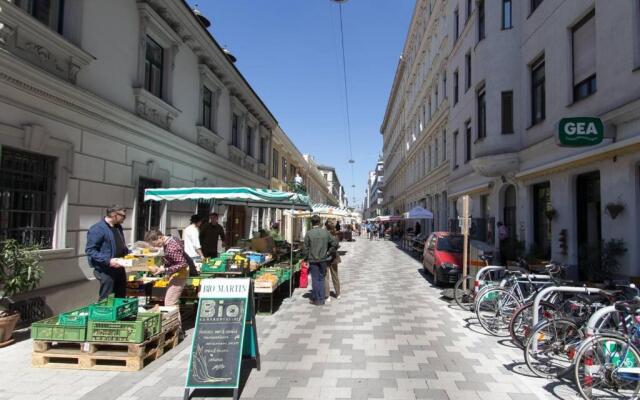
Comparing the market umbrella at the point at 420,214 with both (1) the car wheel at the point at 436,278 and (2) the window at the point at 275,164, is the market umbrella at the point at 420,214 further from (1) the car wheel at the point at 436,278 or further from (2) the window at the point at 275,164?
(1) the car wheel at the point at 436,278

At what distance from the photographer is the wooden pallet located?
496 cm

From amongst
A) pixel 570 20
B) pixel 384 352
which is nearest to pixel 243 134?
pixel 570 20

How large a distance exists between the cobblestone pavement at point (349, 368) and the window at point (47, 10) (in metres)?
5.23

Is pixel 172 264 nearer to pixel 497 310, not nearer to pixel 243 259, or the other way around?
pixel 243 259

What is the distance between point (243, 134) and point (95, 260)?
1432 cm

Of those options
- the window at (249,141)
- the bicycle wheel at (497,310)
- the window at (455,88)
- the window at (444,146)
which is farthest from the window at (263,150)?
the bicycle wheel at (497,310)

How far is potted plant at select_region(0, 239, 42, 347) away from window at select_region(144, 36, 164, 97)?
19.9ft

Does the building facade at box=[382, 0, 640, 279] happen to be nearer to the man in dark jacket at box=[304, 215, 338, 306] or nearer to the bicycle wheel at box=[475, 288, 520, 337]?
the bicycle wheel at box=[475, 288, 520, 337]

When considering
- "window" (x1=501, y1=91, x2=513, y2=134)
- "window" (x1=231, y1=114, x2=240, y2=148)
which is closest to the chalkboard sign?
"window" (x1=501, y1=91, x2=513, y2=134)

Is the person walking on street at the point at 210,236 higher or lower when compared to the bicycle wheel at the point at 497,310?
higher

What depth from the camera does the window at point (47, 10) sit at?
6.88m

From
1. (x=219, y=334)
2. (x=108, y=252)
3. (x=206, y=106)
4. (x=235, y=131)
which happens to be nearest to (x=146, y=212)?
(x=108, y=252)

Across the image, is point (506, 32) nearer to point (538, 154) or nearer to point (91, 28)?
point (538, 154)

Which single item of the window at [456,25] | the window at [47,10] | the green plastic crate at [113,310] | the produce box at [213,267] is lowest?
the green plastic crate at [113,310]
